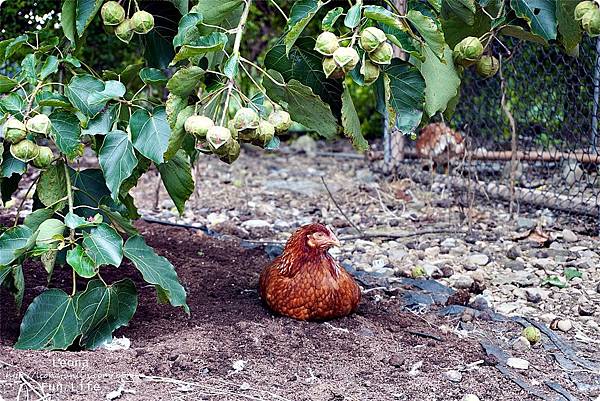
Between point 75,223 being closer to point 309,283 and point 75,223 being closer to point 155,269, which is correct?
point 155,269

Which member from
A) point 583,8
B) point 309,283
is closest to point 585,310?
point 309,283

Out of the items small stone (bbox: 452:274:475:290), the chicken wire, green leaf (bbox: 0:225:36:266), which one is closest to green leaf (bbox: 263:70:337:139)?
green leaf (bbox: 0:225:36:266)

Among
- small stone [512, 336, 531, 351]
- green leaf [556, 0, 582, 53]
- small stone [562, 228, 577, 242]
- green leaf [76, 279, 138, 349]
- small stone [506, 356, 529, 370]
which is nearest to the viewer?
green leaf [556, 0, 582, 53]

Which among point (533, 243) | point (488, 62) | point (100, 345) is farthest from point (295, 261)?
point (533, 243)

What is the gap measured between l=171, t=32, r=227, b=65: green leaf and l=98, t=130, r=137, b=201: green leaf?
393 mm

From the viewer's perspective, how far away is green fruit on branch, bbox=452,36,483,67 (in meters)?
2.04

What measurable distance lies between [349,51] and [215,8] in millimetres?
465

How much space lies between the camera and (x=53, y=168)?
2.45 m

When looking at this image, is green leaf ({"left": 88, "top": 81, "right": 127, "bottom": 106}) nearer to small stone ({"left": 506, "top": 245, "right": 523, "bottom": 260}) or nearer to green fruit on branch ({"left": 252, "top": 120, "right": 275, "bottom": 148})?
green fruit on branch ({"left": 252, "top": 120, "right": 275, "bottom": 148})

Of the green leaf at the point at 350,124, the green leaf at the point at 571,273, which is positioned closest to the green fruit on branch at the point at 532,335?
the green leaf at the point at 571,273

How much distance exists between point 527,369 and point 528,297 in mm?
793

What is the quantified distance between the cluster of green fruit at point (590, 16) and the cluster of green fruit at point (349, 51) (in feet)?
1.43

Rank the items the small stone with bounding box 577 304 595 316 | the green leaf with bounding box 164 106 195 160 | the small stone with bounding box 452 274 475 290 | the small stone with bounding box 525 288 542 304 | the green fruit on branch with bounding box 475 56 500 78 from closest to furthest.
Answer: the green leaf with bounding box 164 106 195 160, the green fruit on branch with bounding box 475 56 500 78, the small stone with bounding box 577 304 595 316, the small stone with bounding box 525 288 542 304, the small stone with bounding box 452 274 475 290

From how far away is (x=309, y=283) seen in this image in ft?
9.00
